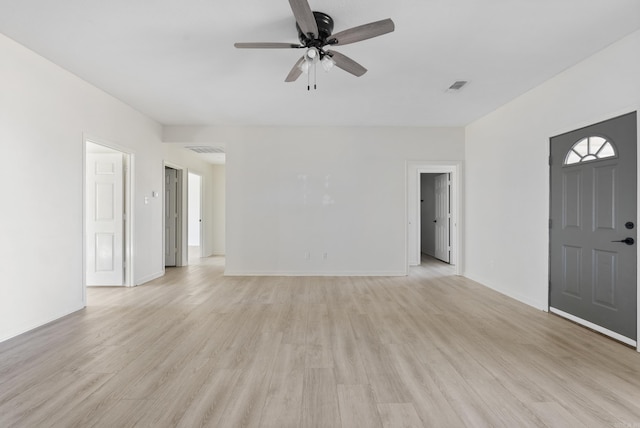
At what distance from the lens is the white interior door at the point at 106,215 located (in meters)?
4.83

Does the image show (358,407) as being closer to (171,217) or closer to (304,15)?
(304,15)

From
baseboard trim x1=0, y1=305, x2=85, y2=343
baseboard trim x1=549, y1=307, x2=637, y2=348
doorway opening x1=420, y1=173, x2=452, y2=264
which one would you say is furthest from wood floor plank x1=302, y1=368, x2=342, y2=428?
doorway opening x1=420, y1=173, x2=452, y2=264

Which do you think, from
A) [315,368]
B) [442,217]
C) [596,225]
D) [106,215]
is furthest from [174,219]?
[596,225]

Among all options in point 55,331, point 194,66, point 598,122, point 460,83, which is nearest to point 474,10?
point 460,83

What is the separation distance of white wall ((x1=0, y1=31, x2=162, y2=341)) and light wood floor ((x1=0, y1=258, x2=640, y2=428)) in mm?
322

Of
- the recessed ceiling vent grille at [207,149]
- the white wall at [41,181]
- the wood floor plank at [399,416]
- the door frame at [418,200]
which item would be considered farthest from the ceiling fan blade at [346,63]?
the recessed ceiling vent grille at [207,149]

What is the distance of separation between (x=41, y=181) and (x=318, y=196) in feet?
12.7

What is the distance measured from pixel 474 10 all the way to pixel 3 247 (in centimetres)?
457

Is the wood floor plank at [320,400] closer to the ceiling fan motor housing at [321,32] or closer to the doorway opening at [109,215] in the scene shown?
the ceiling fan motor housing at [321,32]

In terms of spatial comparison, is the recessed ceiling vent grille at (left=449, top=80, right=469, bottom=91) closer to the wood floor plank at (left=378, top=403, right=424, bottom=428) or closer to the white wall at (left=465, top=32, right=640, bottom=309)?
the white wall at (left=465, top=32, right=640, bottom=309)

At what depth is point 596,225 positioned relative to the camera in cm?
311

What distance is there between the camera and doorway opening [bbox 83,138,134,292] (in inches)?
190

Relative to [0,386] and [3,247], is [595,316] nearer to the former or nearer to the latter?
[0,386]

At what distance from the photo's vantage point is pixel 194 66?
3.37m
